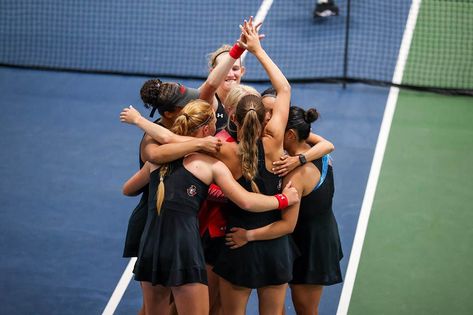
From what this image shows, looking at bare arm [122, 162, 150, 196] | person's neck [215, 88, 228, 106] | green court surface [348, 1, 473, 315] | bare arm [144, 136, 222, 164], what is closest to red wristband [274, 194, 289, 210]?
bare arm [144, 136, 222, 164]

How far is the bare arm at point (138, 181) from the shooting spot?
20.2ft

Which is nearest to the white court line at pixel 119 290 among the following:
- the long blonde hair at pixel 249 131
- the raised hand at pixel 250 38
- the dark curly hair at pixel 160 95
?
the dark curly hair at pixel 160 95

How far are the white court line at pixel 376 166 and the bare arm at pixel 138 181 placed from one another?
2.39 metres

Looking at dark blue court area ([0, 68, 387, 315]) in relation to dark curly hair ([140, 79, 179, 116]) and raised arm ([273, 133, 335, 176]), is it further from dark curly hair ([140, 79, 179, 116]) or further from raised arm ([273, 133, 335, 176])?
dark curly hair ([140, 79, 179, 116])

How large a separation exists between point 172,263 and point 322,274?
49.3 inches

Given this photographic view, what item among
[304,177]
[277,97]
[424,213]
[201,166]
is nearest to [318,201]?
[304,177]

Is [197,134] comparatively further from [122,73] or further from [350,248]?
[122,73]

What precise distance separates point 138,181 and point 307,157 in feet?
4.23

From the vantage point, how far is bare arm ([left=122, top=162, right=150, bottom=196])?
20.2 ft

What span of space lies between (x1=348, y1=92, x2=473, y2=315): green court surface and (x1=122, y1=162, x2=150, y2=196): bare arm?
247 cm

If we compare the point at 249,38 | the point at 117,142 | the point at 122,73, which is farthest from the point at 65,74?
the point at 249,38

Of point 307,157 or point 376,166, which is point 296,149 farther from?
point 376,166

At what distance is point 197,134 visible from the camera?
5.92 m

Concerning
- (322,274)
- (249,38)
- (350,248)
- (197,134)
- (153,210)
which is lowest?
(350,248)
